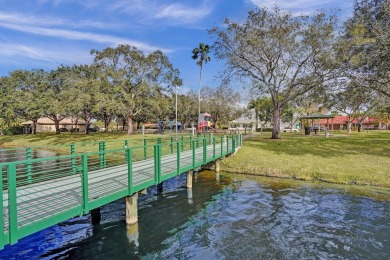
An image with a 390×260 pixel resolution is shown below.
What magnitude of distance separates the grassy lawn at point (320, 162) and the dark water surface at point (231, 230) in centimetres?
303

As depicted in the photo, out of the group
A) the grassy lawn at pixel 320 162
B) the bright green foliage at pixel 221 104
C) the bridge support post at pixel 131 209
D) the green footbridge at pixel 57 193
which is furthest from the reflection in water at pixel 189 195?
the bright green foliage at pixel 221 104

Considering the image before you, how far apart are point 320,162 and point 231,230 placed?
41.2 feet

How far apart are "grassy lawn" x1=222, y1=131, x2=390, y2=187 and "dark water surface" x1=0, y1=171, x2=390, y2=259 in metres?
3.03

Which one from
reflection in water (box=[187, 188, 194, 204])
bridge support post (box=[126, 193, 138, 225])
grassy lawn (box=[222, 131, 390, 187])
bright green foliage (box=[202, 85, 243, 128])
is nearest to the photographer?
bridge support post (box=[126, 193, 138, 225])

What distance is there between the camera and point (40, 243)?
8023 millimetres

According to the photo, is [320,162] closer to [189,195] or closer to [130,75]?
[189,195]

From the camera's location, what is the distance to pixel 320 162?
1942cm

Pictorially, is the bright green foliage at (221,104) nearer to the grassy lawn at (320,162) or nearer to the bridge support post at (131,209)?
the grassy lawn at (320,162)

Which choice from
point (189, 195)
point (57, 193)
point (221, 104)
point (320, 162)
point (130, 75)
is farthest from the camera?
point (221, 104)

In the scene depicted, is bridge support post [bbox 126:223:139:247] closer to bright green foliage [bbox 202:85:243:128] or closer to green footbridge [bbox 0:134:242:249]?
green footbridge [bbox 0:134:242:249]

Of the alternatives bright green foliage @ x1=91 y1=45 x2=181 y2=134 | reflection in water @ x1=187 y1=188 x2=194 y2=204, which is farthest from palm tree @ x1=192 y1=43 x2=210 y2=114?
reflection in water @ x1=187 y1=188 x2=194 y2=204

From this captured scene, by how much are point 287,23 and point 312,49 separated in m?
3.31

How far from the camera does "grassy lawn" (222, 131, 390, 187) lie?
54.9ft

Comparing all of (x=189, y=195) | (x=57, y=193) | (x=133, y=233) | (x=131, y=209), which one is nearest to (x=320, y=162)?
(x=189, y=195)
